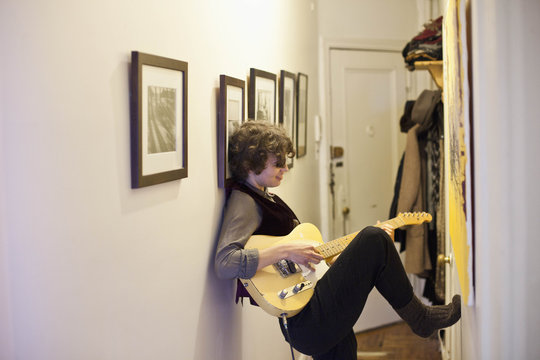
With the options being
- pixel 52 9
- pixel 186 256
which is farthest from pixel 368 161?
pixel 52 9

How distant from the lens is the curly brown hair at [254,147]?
6.89 ft

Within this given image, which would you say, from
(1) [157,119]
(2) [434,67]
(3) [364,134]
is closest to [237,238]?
(1) [157,119]

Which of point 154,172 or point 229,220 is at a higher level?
point 154,172

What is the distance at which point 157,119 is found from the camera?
1487 mm

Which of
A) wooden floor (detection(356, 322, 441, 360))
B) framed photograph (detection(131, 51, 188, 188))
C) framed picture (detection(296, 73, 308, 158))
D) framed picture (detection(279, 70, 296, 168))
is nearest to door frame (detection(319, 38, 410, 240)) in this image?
framed picture (detection(296, 73, 308, 158))

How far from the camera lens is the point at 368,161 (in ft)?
14.4

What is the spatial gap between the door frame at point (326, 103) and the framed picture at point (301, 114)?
598 millimetres

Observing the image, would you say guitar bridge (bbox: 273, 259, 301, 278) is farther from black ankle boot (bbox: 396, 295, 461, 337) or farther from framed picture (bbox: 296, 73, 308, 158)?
framed picture (bbox: 296, 73, 308, 158)

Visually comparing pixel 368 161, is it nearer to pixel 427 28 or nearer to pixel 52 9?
pixel 427 28

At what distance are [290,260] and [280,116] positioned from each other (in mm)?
1079

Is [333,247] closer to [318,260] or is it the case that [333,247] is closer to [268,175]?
[318,260]

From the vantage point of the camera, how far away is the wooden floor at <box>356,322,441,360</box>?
376 cm

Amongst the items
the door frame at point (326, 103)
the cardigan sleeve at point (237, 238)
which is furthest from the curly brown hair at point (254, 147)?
the door frame at point (326, 103)

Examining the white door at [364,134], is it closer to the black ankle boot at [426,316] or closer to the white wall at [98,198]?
the black ankle boot at [426,316]
